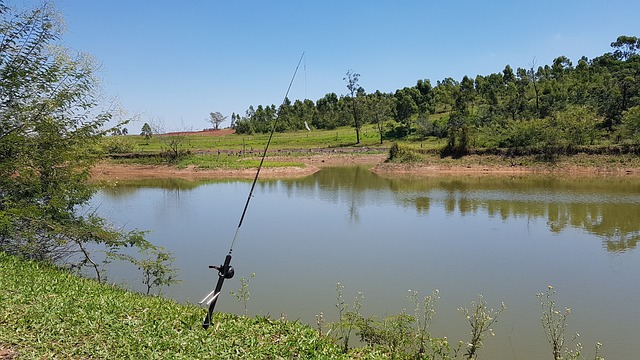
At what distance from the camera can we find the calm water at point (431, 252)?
7422 mm

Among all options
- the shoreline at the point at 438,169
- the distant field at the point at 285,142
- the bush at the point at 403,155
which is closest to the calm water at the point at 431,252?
the shoreline at the point at 438,169

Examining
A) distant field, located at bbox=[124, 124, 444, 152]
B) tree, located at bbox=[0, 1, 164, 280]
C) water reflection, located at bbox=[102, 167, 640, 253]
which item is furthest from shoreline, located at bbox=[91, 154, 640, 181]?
tree, located at bbox=[0, 1, 164, 280]

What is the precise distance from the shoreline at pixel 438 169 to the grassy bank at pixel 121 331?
29.3m

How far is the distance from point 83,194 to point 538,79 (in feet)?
219

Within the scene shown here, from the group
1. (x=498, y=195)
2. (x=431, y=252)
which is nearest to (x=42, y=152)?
(x=431, y=252)

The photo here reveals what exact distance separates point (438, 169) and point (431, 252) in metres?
25.6

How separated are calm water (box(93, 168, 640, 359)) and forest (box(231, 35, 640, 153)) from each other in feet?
14.4

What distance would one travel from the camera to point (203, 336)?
15.4 ft

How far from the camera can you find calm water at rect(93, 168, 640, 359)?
24.3 feet

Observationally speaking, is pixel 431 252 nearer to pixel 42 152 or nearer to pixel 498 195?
pixel 42 152

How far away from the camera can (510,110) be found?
50750 millimetres

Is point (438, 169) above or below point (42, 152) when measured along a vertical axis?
below

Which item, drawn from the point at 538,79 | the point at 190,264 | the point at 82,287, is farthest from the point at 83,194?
the point at 538,79

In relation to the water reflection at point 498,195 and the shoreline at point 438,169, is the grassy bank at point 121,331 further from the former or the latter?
the shoreline at point 438,169
